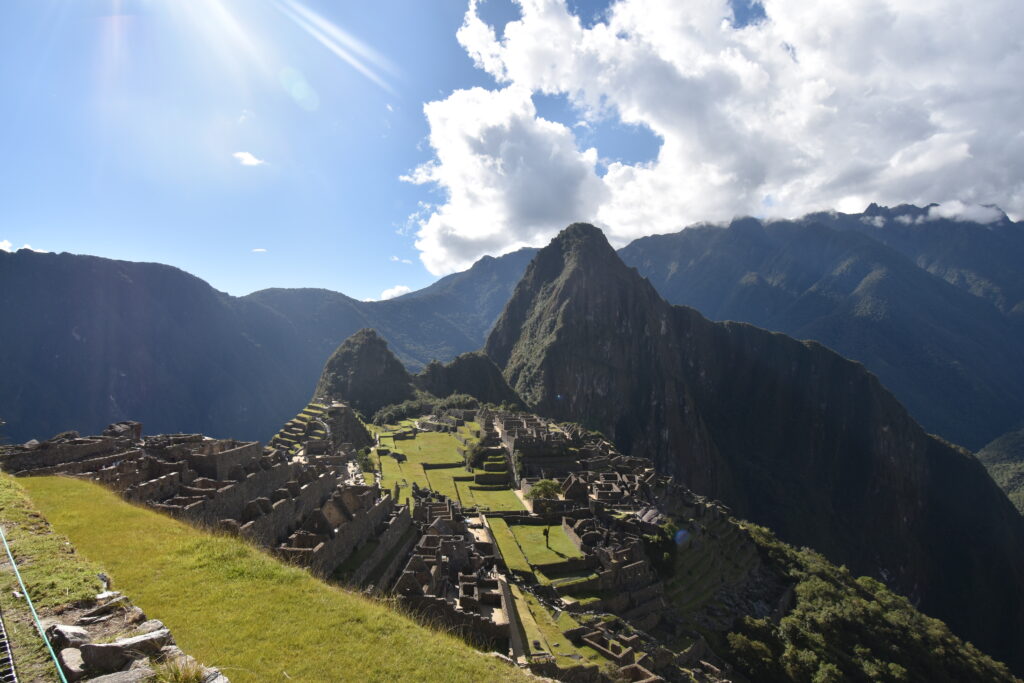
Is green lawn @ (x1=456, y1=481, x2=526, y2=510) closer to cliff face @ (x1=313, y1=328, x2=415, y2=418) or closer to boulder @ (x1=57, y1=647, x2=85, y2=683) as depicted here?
boulder @ (x1=57, y1=647, x2=85, y2=683)

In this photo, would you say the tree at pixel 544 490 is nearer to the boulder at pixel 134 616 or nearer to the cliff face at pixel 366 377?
the boulder at pixel 134 616

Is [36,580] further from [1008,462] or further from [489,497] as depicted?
[1008,462]

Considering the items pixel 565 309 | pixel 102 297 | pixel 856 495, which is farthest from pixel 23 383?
pixel 856 495

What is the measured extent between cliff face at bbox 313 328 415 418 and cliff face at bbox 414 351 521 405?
691 cm

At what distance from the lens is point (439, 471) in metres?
49.1

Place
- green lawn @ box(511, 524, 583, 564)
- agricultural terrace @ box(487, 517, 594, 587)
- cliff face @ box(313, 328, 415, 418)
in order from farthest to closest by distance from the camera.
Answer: cliff face @ box(313, 328, 415, 418)
green lawn @ box(511, 524, 583, 564)
agricultural terrace @ box(487, 517, 594, 587)

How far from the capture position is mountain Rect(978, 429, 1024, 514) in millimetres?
164625

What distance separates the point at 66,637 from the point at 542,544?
29.3 meters

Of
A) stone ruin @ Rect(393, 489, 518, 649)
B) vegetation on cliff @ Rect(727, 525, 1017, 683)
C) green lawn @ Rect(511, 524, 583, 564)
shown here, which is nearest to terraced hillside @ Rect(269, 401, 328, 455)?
green lawn @ Rect(511, 524, 583, 564)

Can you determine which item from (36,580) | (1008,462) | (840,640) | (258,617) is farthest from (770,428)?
(36,580)

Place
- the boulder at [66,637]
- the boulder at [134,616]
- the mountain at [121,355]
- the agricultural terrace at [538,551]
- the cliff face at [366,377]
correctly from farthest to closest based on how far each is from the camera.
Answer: the mountain at [121,355], the cliff face at [366,377], the agricultural terrace at [538,551], the boulder at [134,616], the boulder at [66,637]

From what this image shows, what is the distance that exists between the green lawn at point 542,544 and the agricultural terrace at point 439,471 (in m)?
4.13

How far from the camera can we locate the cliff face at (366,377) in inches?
4129

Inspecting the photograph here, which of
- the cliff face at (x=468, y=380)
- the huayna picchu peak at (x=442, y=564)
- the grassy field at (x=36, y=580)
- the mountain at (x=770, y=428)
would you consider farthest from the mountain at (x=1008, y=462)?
the grassy field at (x=36, y=580)
